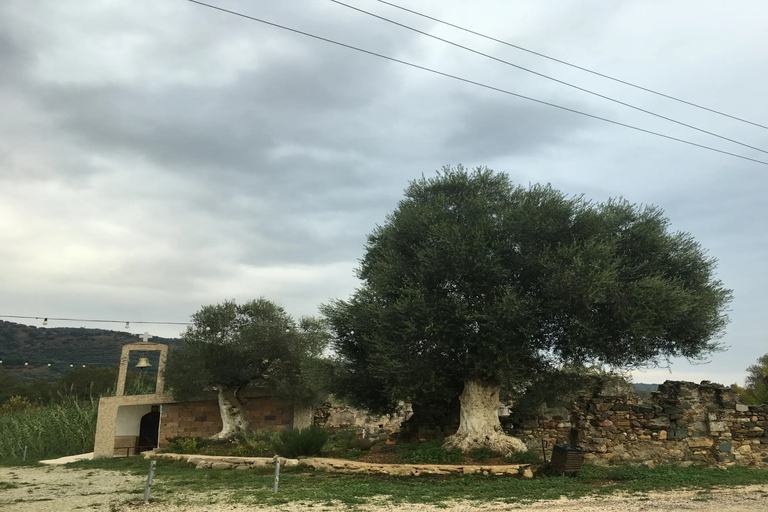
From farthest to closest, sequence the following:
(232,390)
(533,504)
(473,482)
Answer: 1. (232,390)
2. (473,482)
3. (533,504)

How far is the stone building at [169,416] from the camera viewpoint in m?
27.5

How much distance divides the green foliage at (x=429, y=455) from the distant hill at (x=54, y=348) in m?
63.0

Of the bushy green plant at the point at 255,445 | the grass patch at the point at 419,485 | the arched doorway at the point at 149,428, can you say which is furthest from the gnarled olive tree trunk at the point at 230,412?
the grass patch at the point at 419,485

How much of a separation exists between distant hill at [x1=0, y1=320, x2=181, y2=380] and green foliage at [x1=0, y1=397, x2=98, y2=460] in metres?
42.5

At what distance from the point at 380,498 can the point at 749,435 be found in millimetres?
14497

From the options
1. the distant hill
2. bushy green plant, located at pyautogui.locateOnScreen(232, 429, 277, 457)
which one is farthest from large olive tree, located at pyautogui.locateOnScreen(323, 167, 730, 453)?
the distant hill

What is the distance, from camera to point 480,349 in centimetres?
1733

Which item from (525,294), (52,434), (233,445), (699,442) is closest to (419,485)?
(525,294)

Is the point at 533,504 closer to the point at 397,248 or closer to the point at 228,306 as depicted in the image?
the point at 397,248

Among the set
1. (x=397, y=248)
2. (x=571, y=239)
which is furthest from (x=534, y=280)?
(x=397, y=248)

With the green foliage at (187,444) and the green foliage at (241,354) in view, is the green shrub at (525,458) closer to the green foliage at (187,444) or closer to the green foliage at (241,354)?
the green foliage at (241,354)

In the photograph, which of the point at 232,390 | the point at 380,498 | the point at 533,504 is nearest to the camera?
the point at 533,504

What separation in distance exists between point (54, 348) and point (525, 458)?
91.2 meters

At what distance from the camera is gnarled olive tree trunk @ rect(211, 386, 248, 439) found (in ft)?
89.2
